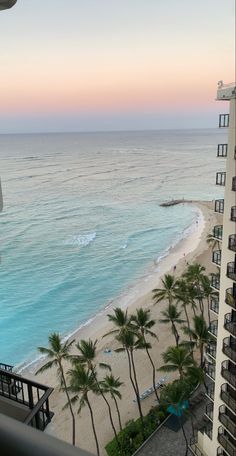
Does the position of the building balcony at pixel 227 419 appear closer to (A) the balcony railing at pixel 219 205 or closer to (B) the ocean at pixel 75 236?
(A) the balcony railing at pixel 219 205

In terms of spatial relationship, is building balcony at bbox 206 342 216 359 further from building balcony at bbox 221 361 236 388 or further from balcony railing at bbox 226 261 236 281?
balcony railing at bbox 226 261 236 281

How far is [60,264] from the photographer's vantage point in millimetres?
37406

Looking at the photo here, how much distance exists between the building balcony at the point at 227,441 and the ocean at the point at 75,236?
1497cm

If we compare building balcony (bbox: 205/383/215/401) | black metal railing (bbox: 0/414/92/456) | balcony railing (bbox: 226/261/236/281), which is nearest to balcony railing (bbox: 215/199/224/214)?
balcony railing (bbox: 226/261/236/281)

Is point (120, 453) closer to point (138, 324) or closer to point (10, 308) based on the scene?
point (138, 324)

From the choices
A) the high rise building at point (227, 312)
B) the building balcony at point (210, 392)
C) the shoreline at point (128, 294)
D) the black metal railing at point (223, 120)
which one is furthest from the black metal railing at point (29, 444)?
the shoreline at point (128, 294)

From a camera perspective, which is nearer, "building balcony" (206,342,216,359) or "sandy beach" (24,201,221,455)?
"building balcony" (206,342,216,359)

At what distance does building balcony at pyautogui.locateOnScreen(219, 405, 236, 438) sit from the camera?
10130 mm

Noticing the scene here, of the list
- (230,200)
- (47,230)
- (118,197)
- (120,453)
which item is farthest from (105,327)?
(118,197)

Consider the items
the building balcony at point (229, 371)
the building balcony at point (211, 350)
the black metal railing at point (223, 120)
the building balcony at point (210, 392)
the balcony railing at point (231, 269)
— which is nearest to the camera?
the balcony railing at point (231, 269)

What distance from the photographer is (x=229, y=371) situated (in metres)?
10.3

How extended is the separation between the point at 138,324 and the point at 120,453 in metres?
4.90

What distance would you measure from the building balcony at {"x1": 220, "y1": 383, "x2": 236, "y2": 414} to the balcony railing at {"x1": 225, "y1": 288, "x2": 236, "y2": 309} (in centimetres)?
229

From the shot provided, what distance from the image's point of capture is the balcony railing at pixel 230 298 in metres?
9.85
